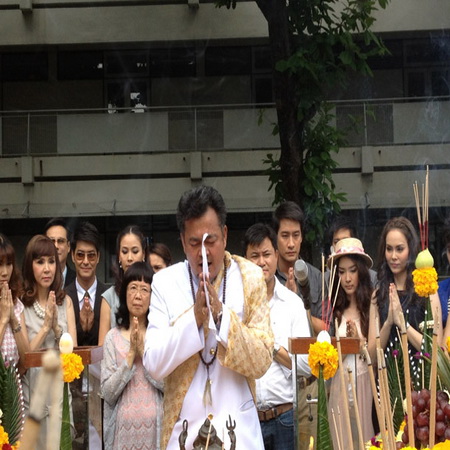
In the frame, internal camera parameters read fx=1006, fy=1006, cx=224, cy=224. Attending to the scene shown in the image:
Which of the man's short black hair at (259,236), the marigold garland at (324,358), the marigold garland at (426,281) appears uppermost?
the man's short black hair at (259,236)

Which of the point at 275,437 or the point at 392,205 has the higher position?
the point at 392,205

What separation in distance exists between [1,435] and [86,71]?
7910mm

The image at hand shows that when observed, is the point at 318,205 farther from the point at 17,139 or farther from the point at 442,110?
the point at 17,139

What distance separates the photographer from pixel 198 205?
2.50 meters

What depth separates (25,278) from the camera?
404cm

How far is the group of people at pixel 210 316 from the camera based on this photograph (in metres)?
2.49

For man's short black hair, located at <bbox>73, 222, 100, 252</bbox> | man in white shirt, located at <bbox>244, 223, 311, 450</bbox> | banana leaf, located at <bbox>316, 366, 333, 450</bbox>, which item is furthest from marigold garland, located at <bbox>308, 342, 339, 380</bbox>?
man's short black hair, located at <bbox>73, 222, 100, 252</bbox>

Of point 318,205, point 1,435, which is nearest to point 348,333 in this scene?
point 1,435

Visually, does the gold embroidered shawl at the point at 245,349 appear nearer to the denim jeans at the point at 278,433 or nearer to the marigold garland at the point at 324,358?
the marigold garland at the point at 324,358

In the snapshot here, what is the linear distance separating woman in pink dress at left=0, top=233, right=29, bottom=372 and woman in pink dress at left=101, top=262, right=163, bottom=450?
0.33 metres

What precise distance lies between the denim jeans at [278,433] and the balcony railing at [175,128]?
5058mm

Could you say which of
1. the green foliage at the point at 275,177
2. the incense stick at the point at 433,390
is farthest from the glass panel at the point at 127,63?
the incense stick at the point at 433,390

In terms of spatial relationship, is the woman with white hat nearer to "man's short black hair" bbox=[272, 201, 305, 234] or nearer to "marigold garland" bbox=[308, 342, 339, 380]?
"man's short black hair" bbox=[272, 201, 305, 234]

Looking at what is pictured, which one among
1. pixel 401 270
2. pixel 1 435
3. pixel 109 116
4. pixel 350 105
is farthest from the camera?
pixel 109 116
